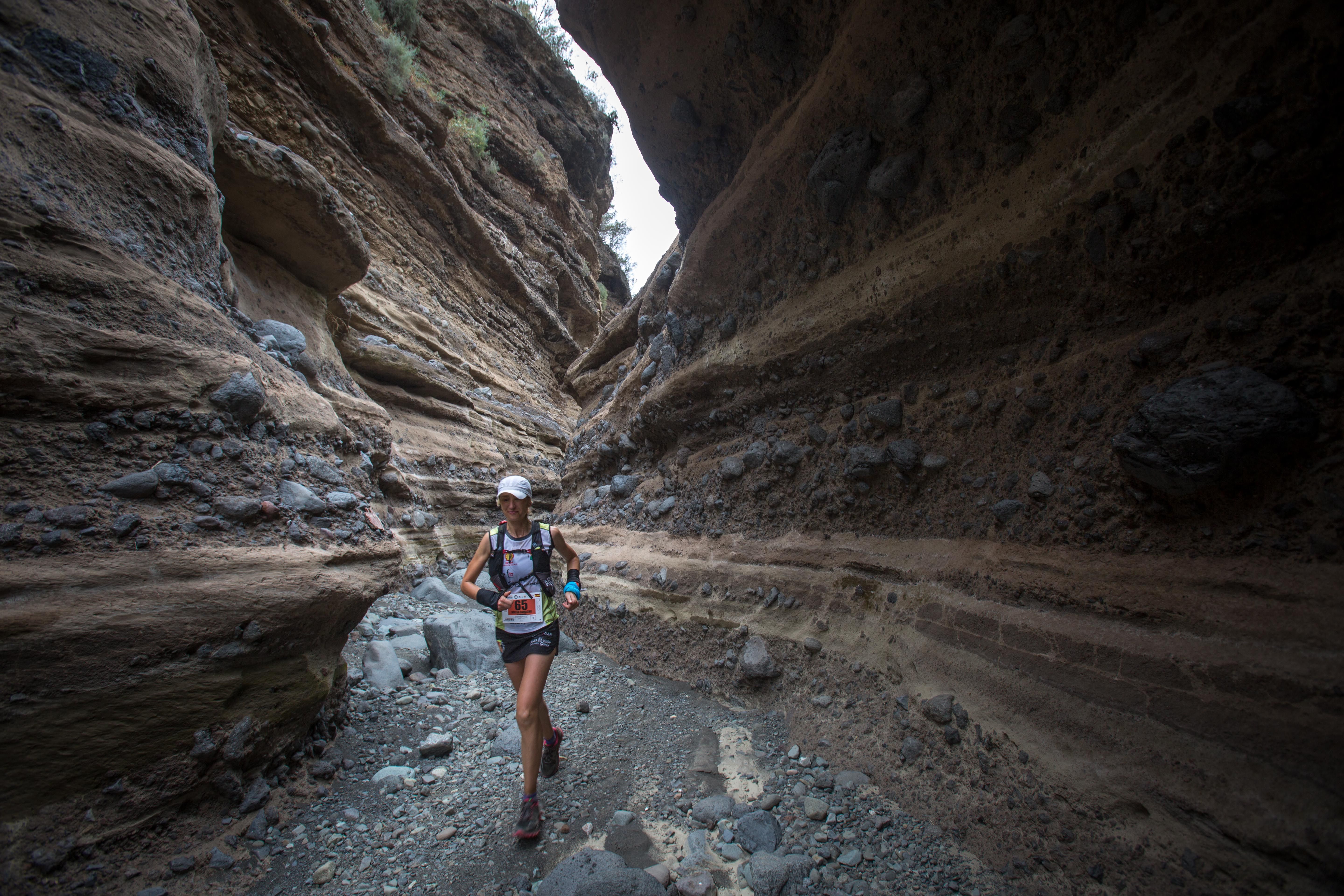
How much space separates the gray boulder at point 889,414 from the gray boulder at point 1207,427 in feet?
3.44

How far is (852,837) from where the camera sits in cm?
187

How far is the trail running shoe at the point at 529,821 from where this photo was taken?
193 centimetres

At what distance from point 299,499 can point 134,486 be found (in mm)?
576

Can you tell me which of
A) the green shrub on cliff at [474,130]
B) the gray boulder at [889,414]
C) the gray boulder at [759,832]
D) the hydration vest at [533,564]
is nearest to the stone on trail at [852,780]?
the gray boulder at [759,832]

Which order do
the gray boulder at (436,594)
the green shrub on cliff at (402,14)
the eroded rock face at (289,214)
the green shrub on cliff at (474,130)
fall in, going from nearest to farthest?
the eroded rock face at (289,214)
the gray boulder at (436,594)
the green shrub on cliff at (402,14)
the green shrub on cliff at (474,130)

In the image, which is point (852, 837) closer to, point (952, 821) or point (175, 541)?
point (952, 821)

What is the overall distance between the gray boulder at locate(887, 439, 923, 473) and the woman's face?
6.36 feet

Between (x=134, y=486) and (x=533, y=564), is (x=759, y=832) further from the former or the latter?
(x=134, y=486)

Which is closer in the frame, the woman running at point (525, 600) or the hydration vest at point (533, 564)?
the woman running at point (525, 600)

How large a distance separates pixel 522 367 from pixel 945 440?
351 inches

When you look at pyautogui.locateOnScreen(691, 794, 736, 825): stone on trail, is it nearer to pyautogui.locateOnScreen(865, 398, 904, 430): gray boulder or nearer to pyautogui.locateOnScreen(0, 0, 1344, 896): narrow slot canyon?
pyautogui.locateOnScreen(0, 0, 1344, 896): narrow slot canyon

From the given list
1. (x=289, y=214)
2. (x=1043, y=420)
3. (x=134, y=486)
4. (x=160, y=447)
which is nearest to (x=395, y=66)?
(x=289, y=214)

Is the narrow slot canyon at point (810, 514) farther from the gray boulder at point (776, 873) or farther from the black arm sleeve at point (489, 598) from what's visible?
the black arm sleeve at point (489, 598)

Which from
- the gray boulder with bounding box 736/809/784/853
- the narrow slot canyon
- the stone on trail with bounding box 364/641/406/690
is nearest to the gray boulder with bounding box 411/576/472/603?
the narrow slot canyon
